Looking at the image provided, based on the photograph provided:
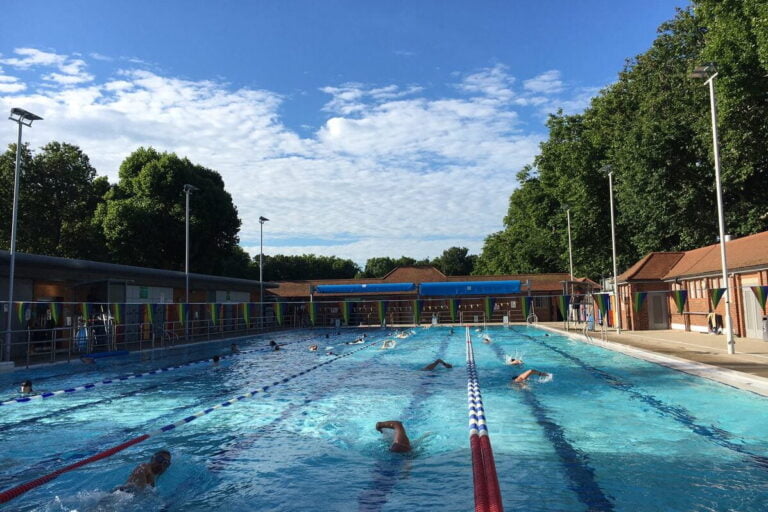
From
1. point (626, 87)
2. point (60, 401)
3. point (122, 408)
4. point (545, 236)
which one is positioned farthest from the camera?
point (545, 236)

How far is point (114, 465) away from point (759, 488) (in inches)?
314

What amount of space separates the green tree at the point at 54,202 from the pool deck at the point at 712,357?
122 ft

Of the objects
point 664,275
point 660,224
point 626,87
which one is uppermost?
point 626,87

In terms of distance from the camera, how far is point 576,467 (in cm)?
698

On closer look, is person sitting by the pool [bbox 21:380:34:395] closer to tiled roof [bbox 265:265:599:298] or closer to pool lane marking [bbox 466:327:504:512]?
pool lane marking [bbox 466:327:504:512]

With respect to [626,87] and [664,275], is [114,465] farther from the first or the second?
[626,87]

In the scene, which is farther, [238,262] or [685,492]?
[238,262]

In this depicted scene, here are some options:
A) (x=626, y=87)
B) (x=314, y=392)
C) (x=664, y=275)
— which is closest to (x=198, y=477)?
(x=314, y=392)

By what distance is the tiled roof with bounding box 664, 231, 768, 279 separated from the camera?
20.7 metres

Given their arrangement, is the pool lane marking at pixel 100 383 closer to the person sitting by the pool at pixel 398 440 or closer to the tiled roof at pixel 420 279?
the person sitting by the pool at pixel 398 440

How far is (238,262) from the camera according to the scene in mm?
57062

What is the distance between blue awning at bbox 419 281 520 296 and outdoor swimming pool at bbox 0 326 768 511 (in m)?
23.4

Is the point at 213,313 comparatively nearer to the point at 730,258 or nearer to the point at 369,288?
the point at 369,288

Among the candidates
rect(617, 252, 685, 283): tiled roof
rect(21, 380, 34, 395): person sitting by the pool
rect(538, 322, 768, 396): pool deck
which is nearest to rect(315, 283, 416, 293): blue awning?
rect(617, 252, 685, 283): tiled roof
